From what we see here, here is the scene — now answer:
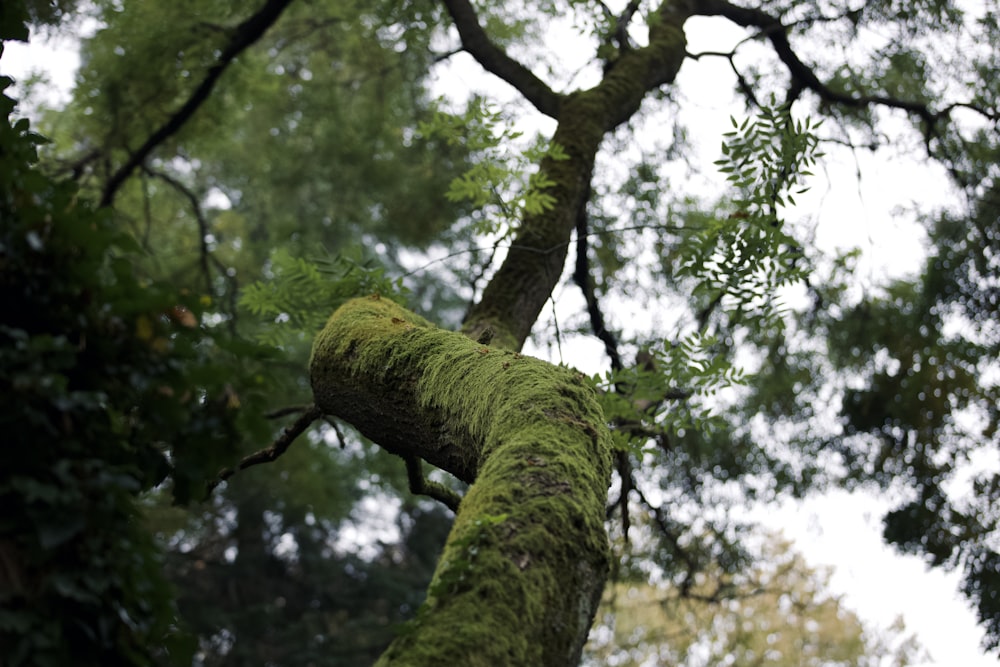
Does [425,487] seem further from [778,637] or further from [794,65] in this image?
[778,637]

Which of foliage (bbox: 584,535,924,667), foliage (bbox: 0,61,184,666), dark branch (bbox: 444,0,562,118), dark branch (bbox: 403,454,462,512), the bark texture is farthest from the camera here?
foliage (bbox: 584,535,924,667)

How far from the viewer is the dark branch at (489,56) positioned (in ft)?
13.7

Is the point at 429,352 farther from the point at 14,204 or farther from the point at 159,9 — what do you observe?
the point at 159,9

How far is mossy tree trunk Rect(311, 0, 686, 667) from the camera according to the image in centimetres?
121

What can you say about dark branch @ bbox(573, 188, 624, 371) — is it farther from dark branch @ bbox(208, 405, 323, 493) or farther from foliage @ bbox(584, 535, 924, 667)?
foliage @ bbox(584, 535, 924, 667)

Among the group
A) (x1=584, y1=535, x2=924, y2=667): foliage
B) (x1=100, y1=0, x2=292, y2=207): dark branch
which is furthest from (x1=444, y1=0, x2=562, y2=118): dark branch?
(x1=584, y1=535, x2=924, y2=667): foliage

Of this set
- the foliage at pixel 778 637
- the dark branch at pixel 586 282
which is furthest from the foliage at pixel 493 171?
the foliage at pixel 778 637

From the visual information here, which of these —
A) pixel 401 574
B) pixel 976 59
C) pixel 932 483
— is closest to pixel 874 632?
pixel 401 574

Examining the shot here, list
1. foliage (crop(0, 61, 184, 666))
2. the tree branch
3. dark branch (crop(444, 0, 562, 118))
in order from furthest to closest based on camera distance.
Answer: the tree branch < dark branch (crop(444, 0, 562, 118)) < foliage (crop(0, 61, 184, 666))

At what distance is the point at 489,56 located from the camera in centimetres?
434

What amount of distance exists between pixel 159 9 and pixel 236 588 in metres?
9.98

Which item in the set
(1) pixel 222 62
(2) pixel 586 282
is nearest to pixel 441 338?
(2) pixel 586 282

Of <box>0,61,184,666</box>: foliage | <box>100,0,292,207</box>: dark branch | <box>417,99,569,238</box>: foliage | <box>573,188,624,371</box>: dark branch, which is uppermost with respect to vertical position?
<box>100,0,292,207</box>: dark branch

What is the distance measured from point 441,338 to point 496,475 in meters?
0.74
